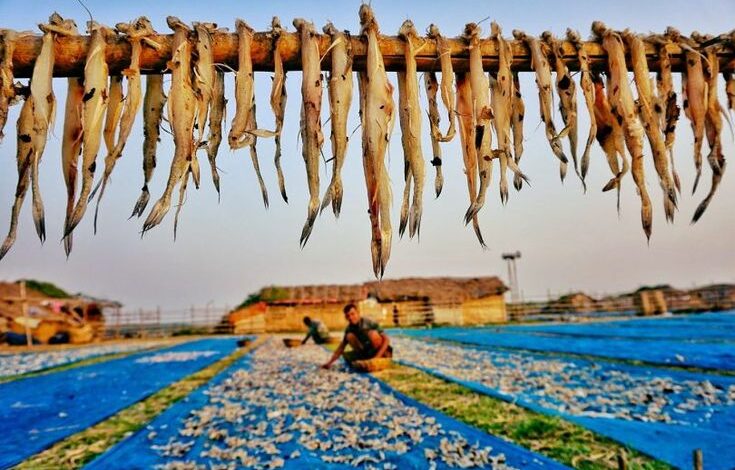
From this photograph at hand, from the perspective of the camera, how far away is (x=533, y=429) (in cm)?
334

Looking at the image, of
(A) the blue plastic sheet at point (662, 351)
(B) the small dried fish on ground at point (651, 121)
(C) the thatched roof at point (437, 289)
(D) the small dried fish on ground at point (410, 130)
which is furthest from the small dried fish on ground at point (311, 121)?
(C) the thatched roof at point (437, 289)

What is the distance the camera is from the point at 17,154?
59.9 inches

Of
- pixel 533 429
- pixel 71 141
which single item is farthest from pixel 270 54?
pixel 533 429

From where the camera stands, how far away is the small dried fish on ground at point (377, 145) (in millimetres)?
1574

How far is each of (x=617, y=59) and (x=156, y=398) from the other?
580 cm

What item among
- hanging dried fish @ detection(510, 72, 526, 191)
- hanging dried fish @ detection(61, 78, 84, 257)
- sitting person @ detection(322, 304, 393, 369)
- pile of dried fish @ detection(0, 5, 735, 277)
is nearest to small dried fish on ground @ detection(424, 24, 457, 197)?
pile of dried fish @ detection(0, 5, 735, 277)

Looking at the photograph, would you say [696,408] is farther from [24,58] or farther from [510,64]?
[24,58]

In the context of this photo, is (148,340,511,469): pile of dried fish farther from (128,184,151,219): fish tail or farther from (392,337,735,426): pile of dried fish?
(128,184,151,219): fish tail

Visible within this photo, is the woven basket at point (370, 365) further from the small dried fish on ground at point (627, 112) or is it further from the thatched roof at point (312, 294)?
the thatched roof at point (312, 294)

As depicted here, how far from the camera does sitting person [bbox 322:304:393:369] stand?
7336mm

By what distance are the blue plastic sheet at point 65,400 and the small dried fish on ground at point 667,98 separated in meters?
4.37

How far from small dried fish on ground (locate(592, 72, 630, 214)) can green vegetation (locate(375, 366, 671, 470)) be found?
4.03 feet

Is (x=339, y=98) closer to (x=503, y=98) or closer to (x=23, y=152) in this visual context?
(x=503, y=98)

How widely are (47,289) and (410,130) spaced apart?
3641 centimetres
